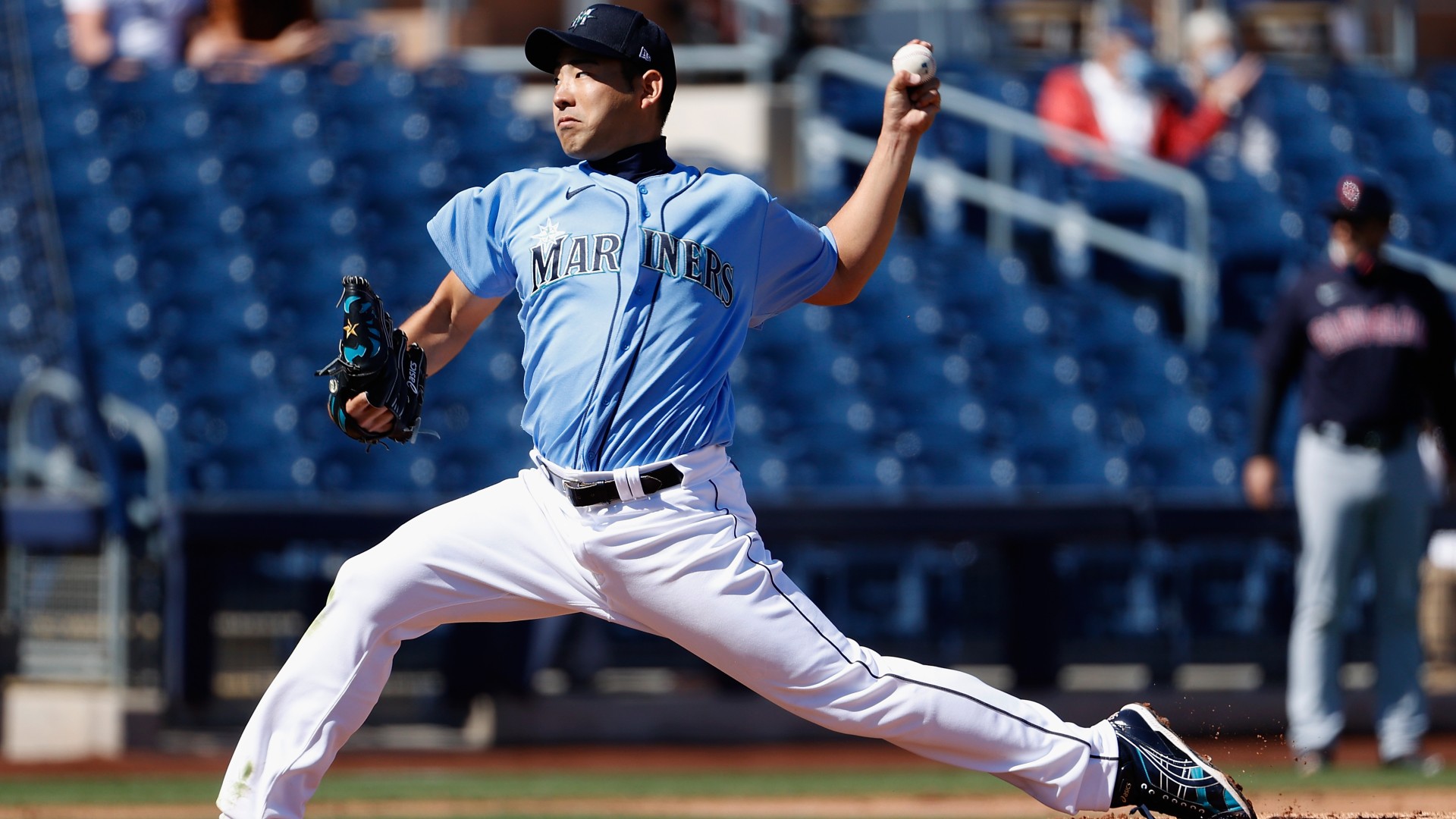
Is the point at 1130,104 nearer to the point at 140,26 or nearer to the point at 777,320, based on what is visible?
the point at 777,320

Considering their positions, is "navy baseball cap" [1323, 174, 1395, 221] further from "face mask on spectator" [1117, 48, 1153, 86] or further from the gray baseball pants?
"face mask on spectator" [1117, 48, 1153, 86]

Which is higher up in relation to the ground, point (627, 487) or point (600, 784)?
point (627, 487)

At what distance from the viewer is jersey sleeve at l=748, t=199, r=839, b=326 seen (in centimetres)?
353

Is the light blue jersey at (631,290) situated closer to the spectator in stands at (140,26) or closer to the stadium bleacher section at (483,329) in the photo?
the stadium bleacher section at (483,329)

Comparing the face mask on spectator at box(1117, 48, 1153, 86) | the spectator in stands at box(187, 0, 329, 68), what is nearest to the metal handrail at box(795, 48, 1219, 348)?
the face mask on spectator at box(1117, 48, 1153, 86)

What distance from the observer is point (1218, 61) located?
443 inches

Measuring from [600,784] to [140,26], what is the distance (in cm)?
604

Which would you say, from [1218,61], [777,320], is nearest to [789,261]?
[777,320]

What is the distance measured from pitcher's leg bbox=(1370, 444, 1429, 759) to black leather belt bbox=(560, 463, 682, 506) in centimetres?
397

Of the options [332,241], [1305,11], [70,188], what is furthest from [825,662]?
[1305,11]

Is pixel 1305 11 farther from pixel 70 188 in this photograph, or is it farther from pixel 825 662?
pixel 825 662

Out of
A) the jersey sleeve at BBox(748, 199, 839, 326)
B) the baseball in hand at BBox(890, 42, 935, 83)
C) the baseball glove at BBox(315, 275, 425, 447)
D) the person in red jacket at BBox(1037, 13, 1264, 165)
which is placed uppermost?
the baseball in hand at BBox(890, 42, 935, 83)

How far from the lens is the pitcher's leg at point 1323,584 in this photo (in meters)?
6.48

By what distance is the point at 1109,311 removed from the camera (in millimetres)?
9992
